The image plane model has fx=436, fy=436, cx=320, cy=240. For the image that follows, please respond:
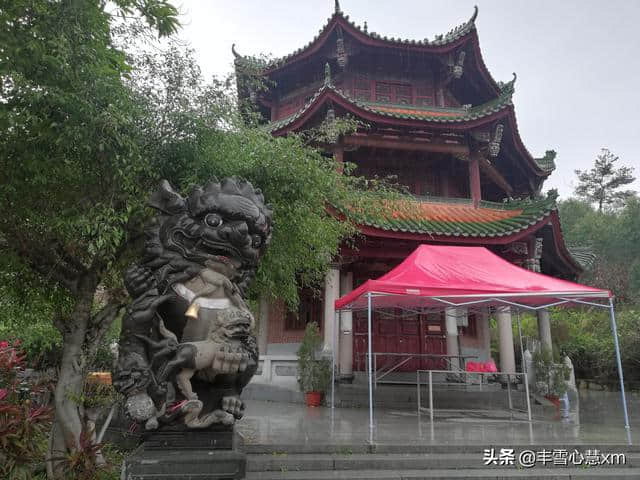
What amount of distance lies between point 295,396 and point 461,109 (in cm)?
877

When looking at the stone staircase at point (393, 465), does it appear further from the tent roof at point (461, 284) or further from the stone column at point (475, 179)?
the stone column at point (475, 179)

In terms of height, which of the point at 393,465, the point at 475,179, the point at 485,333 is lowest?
the point at 393,465

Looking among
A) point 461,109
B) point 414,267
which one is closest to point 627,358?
point 461,109

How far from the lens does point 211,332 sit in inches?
115

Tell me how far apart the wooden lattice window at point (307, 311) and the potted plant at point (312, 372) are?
1.66 m

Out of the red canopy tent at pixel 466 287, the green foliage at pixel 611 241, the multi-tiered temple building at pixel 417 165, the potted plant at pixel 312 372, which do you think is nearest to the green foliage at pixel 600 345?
the green foliage at pixel 611 241

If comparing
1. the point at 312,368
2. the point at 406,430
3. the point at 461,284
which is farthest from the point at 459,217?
the point at 406,430

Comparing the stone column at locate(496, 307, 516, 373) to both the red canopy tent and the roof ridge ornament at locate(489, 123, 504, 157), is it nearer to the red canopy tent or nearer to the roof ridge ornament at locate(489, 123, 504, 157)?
the red canopy tent

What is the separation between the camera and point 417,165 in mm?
12055

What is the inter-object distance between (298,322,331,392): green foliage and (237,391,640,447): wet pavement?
0.46m

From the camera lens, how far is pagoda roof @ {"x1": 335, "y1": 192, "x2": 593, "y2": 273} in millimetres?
9203

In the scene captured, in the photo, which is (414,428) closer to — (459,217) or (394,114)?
(459,217)

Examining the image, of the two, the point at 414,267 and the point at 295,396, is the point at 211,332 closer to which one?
the point at 414,267

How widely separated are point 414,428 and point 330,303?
3659 mm
